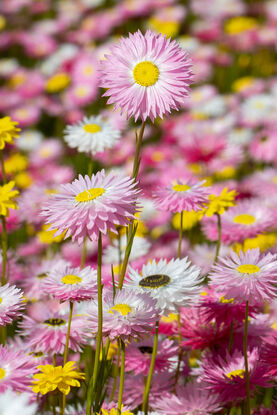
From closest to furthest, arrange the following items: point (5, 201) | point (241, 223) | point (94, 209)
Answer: point (94, 209)
point (5, 201)
point (241, 223)

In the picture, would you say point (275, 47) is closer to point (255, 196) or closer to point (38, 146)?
point (38, 146)

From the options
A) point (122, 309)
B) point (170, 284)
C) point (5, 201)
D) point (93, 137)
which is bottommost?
point (122, 309)

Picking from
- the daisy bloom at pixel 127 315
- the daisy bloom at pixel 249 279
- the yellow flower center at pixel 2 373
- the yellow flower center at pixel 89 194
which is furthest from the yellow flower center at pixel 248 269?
the yellow flower center at pixel 2 373

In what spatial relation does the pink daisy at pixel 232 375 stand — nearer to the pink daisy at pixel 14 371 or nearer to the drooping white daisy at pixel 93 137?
the pink daisy at pixel 14 371

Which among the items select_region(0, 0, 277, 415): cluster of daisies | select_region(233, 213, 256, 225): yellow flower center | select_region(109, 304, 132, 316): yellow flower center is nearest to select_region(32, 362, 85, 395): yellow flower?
select_region(0, 0, 277, 415): cluster of daisies

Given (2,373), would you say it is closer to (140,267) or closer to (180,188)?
(180,188)

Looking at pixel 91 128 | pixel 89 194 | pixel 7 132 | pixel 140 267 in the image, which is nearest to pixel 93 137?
pixel 91 128

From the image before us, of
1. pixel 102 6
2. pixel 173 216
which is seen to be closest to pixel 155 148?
pixel 173 216

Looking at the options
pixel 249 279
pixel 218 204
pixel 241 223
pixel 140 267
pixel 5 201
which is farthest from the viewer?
pixel 140 267
